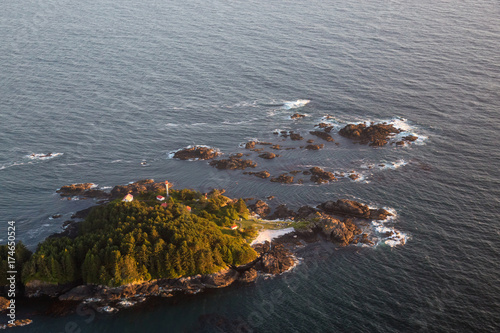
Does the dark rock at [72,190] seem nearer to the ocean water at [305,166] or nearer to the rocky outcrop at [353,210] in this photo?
the ocean water at [305,166]

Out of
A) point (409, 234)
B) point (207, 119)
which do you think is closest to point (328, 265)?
point (409, 234)

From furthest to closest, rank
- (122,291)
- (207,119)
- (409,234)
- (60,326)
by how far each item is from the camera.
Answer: (207,119)
(409,234)
(122,291)
(60,326)

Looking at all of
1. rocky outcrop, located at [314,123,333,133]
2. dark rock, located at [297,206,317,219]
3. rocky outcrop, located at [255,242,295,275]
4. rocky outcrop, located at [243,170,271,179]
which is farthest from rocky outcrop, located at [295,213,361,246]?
rocky outcrop, located at [314,123,333,133]

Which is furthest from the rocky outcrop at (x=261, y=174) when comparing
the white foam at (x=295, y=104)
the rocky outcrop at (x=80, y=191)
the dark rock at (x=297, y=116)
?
the white foam at (x=295, y=104)

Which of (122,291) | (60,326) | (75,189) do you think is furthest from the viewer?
(75,189)

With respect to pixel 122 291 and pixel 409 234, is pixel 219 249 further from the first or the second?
pixel 409 234

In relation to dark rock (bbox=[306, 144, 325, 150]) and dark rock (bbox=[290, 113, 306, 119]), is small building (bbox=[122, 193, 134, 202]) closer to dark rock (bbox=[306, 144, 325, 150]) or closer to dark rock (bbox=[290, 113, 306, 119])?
Result: dark rock (bbox=[306, 144, 325, 150])
